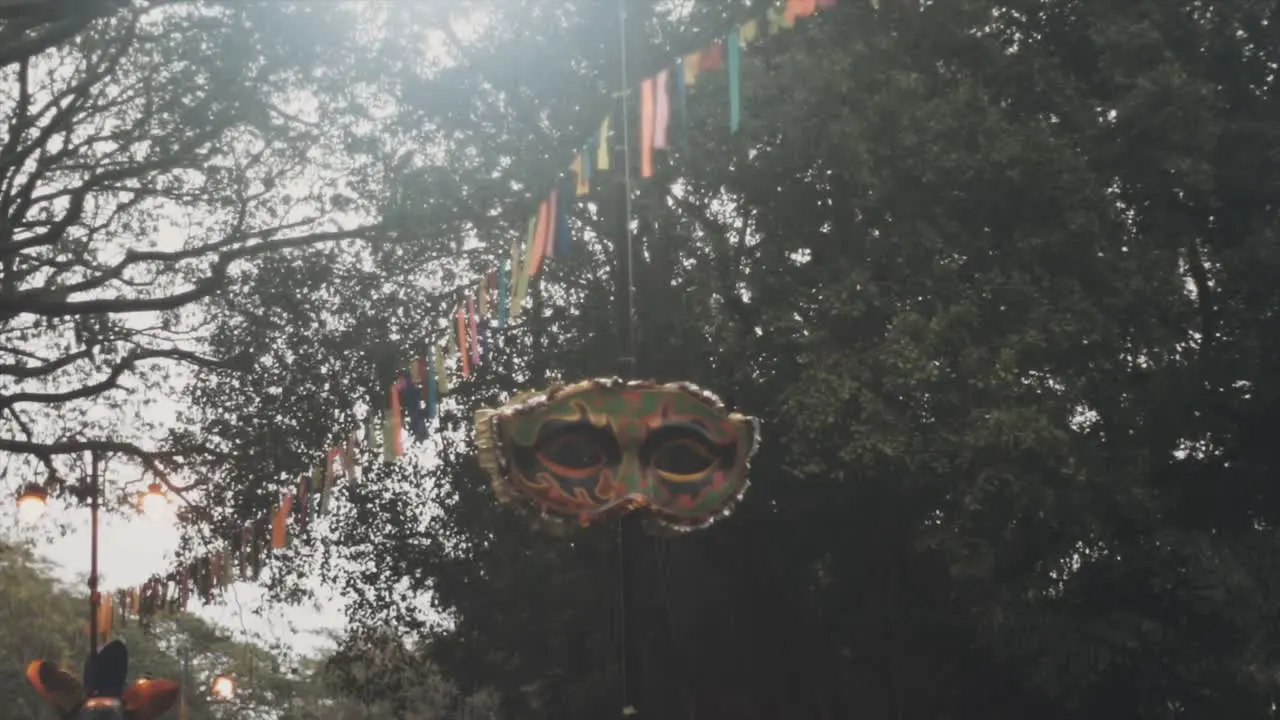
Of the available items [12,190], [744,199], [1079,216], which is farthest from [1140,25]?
[12,190]

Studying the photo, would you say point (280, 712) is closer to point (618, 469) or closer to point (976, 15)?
point (976, 15)

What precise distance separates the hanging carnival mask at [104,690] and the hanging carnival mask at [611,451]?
544cm

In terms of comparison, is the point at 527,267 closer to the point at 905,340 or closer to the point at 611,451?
the point at 611,451

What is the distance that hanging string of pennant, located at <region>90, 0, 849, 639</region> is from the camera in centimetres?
855

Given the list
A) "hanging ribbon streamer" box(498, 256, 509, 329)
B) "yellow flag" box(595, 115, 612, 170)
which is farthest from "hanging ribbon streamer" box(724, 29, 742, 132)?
"hanging ribbon streamer" box(498, 256, 509, 329)

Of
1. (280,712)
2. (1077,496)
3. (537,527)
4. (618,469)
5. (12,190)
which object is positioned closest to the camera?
(618,469)

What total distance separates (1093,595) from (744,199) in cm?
590

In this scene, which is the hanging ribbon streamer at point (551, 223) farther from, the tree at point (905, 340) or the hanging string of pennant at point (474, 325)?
the tree at point (905, 340)

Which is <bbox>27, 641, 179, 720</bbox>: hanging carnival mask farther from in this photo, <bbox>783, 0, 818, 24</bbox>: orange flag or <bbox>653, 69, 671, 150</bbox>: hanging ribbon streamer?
<bbox>783, 0, 818, 24</bbox>: orange flag

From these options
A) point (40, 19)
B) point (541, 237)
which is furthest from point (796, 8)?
point (40, 19)

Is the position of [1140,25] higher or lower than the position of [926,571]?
higher

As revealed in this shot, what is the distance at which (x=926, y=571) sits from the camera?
1603cm

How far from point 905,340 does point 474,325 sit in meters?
4.19

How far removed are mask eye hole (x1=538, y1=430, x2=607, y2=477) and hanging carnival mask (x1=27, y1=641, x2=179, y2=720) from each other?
5.70 meters
